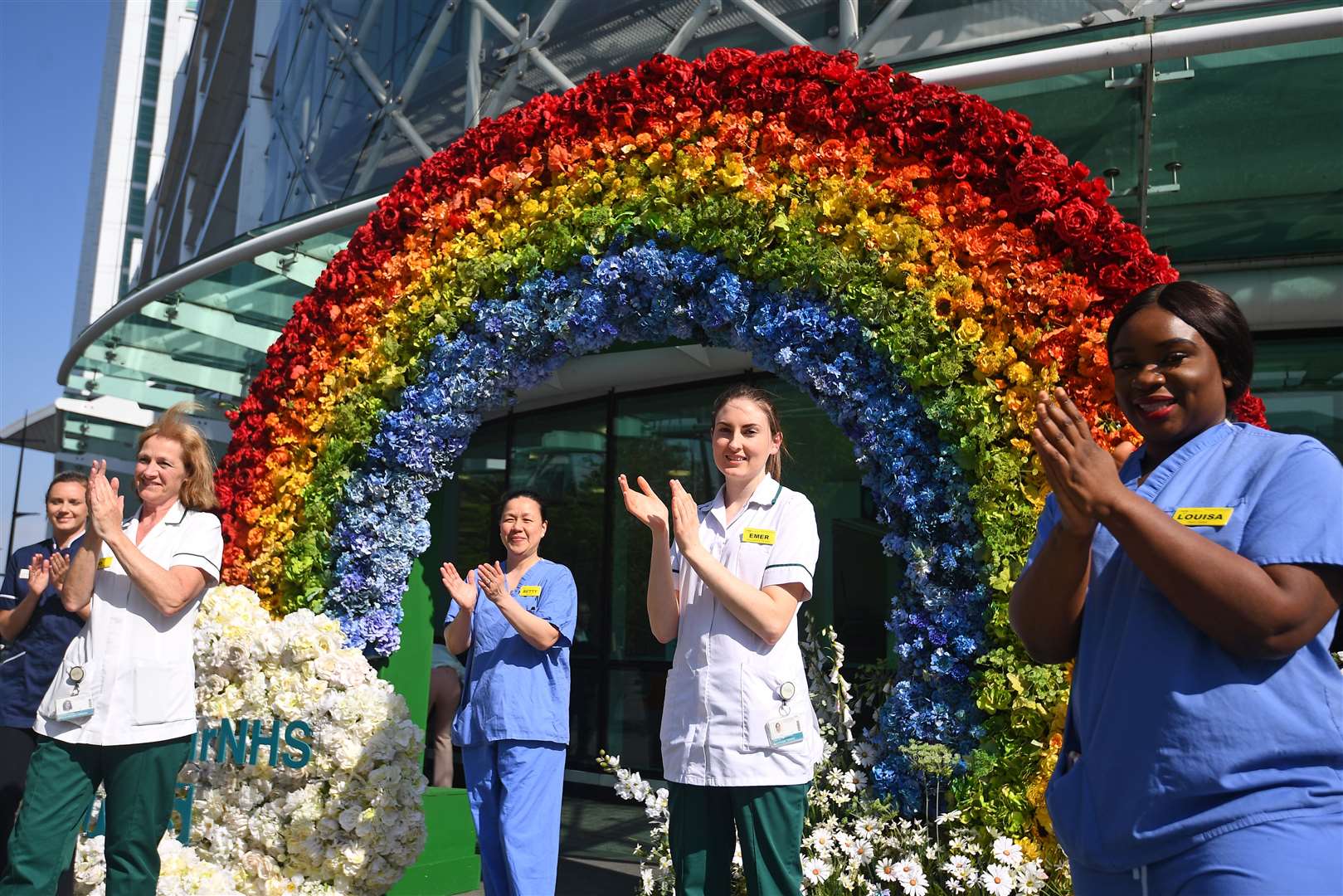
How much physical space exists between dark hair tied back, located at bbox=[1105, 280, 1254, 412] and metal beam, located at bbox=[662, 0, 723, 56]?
6.93 meters

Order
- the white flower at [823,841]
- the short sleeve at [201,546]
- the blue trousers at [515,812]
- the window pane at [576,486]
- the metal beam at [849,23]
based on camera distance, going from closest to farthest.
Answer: the short sleeve at [201,546] → the white flower at [823,841] → the blue trousers at [515,812] → the metal beam at [849,23] → the window pane at [576,486]

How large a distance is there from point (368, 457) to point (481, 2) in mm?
5996

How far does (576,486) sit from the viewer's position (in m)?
10.1

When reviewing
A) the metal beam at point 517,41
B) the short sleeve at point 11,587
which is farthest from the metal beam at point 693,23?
the short sleeve at point 11,587

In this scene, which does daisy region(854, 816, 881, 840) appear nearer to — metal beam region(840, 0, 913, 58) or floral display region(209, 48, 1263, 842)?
floral display region(209, 48, 1263, 842)

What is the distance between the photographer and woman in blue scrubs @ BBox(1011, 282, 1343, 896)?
1.54 m

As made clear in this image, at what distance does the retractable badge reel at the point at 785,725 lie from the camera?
10.2 ft

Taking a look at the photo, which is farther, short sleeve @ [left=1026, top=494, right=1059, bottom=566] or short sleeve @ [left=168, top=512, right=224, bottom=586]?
short sleeve @ [left=168, top=512, right=224, bottom=586]

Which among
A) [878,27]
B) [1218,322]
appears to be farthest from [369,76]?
[1218,322]

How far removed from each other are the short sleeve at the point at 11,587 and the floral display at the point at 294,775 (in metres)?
0.76

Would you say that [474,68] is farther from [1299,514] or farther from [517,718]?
[1299,514]

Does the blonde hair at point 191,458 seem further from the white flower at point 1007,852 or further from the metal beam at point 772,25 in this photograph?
the metal beam at point 772,25

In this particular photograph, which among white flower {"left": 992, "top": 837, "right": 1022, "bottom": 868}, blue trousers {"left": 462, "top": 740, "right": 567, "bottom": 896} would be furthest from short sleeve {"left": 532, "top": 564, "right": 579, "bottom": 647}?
white flower {"left": 992, "top": 837, "right": 1022, "bottom": 868}

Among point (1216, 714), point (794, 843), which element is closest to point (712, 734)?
point (794, 843)
